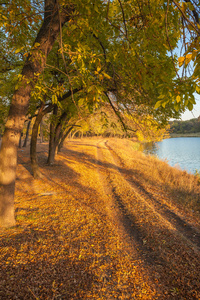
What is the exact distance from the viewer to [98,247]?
401 cm

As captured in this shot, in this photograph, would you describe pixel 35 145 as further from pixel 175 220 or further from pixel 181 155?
pixel 181 155

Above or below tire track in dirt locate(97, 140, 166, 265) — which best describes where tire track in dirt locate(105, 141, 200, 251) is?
below

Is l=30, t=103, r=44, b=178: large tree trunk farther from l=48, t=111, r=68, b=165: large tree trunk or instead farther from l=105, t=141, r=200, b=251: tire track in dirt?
l=105, t=141, r=200, b=251: tire track in dirt

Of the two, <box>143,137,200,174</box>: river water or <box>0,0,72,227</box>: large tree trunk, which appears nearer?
<box>0,0,72,227</box>: large tree trunk

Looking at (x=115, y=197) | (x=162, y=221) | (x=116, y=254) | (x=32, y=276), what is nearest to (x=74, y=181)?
(x=115, y=197)

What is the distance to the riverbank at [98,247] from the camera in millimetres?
2877

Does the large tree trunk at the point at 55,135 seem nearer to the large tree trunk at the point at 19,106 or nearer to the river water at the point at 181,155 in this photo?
the large tree trunk at the point at 19,106

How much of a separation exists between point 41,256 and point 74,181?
602 cm

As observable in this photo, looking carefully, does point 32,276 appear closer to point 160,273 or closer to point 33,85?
point 160,273

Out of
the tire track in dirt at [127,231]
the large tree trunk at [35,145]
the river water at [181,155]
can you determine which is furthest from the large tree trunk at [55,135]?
the river water at [181,155]

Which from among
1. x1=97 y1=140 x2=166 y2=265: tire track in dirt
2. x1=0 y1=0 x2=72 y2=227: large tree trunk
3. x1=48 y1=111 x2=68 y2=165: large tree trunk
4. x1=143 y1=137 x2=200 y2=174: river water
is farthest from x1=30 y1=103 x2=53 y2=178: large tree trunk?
x1=143 y1=137 x2=200 y2=174: river water

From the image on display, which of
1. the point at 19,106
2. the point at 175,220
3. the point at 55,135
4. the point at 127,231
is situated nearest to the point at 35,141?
the point at 55,135

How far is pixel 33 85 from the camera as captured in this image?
12.3 ft

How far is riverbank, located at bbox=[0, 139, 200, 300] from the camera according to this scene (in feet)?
9.44
